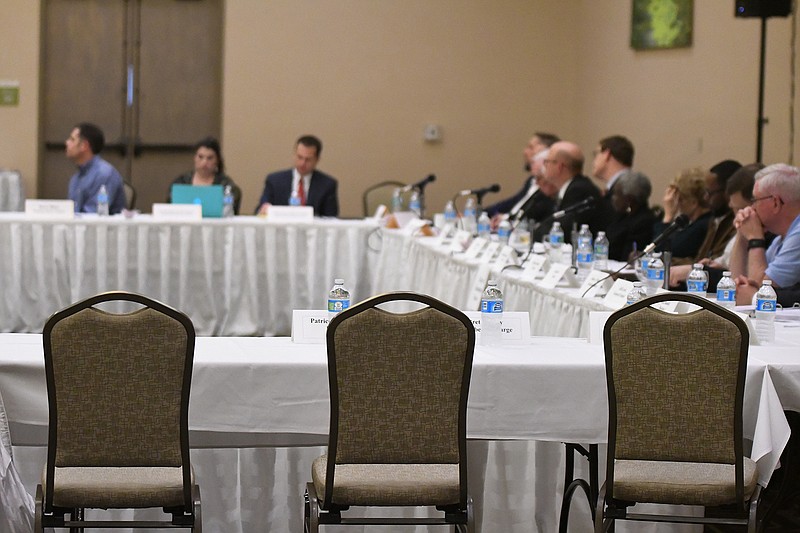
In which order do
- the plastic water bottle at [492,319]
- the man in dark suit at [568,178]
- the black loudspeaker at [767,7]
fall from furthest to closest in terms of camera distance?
the black loudspeaker at [767,7] < the man in dark suit at [568,178] < the plastic water bottle at [492,319]

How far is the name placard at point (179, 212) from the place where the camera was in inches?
269

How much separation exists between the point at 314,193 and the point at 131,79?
2.33 m

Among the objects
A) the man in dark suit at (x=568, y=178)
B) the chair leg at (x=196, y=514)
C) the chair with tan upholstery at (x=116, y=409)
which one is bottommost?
the chair leg at (x=196, y=514)

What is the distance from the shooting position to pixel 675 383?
96.8 inches

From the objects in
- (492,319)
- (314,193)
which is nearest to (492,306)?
(492,319)

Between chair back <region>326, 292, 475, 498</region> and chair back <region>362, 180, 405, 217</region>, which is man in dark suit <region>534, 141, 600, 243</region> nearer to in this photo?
chair back <region>362, 180, 405, 217</region>

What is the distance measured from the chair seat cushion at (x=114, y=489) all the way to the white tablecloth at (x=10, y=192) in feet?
23.0

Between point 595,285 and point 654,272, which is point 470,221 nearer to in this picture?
point 654,272

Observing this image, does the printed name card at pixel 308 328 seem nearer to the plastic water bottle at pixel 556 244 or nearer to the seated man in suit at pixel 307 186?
the plastic water bottle at pixel 556 244

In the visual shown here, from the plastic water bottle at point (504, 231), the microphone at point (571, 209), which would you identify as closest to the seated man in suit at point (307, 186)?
the plastic water bottle at point (504, 231)

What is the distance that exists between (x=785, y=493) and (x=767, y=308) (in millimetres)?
493

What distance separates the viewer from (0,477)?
8.13 feet

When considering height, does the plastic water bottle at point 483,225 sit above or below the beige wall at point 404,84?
below

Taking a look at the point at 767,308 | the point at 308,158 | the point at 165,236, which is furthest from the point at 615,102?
the point at 767,308
